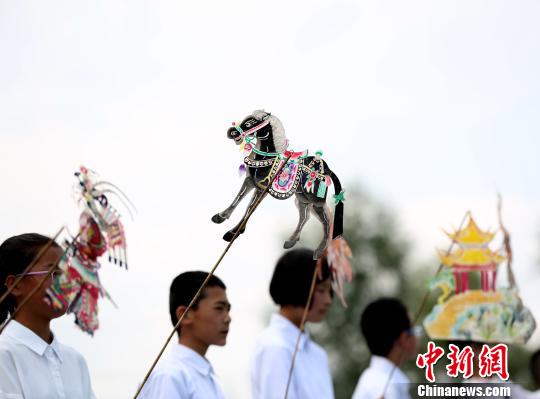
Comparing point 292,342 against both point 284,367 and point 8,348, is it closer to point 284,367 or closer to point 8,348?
point 284,367

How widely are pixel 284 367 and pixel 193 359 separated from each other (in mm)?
449

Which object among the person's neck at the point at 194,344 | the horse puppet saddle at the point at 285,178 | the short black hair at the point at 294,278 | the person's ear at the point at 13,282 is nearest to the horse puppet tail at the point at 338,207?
the horse puppet saddle at the point at 285,178

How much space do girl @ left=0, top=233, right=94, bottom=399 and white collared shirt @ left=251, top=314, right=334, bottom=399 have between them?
101cm

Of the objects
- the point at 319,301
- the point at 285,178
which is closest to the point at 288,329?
the point at 319,301

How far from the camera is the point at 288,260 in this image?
4.75 meters

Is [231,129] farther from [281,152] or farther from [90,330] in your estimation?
[90,330]

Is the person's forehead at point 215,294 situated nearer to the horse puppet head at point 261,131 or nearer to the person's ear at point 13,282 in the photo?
the horse puppet head at point 261,131

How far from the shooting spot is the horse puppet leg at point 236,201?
3.61 meters

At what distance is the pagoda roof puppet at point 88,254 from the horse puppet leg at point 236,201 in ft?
1.04

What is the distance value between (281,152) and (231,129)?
0.61 ft

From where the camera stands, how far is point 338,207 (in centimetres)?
388

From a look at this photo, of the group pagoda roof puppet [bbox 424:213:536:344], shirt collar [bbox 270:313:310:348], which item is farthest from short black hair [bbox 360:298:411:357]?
shirt collar [bbox 270:313:310:348]

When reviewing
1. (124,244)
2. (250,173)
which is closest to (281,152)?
(250,173)

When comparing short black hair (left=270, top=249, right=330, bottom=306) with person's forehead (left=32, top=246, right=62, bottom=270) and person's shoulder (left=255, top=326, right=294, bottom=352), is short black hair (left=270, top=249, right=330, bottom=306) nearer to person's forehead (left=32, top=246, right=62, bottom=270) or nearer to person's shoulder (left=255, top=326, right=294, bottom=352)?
person's shoulder (left=255, top=326, right=294, bottom=352)
